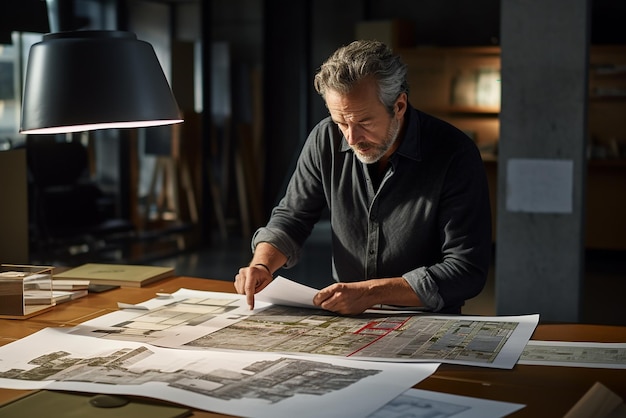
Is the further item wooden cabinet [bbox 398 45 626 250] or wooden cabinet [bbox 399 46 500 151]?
wooden cabinet [bbox 399 46 500 151]

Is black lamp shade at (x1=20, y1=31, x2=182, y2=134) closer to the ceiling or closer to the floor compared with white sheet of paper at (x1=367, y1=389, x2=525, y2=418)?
closer to the ceiling

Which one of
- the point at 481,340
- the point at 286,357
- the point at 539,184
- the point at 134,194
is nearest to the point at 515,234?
the point at 539,184

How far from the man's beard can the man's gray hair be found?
2.9 inches

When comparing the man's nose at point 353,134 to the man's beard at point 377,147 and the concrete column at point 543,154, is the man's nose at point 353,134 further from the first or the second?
the concrete column at point 543,154

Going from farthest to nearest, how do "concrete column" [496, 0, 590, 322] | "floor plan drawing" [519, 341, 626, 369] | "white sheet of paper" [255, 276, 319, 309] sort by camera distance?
"concrete column" [496, 0, 590, 322] < "white sheet of paper" [255, 276, 319, 309] < "floor plan drawing" [519, 341, 626, 369]

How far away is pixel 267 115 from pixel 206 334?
7988 mm

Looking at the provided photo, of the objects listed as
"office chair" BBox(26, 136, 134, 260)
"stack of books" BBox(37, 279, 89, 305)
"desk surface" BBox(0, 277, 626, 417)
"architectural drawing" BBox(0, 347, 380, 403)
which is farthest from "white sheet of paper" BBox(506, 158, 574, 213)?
"office chair" BBox(26, 136, 134, 260)

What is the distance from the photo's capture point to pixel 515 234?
4.59 meters

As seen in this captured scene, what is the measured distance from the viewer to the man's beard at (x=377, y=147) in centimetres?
266

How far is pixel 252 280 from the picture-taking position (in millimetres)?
2562

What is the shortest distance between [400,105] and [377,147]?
15cm

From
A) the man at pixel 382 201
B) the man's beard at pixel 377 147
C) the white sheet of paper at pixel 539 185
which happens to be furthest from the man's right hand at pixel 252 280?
the white sheet of paper at pixel 539 185

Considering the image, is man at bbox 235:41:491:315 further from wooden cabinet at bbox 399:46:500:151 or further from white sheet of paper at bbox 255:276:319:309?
wooden cabinet at bbox 399:46:500:151

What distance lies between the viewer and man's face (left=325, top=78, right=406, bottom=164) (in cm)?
256
